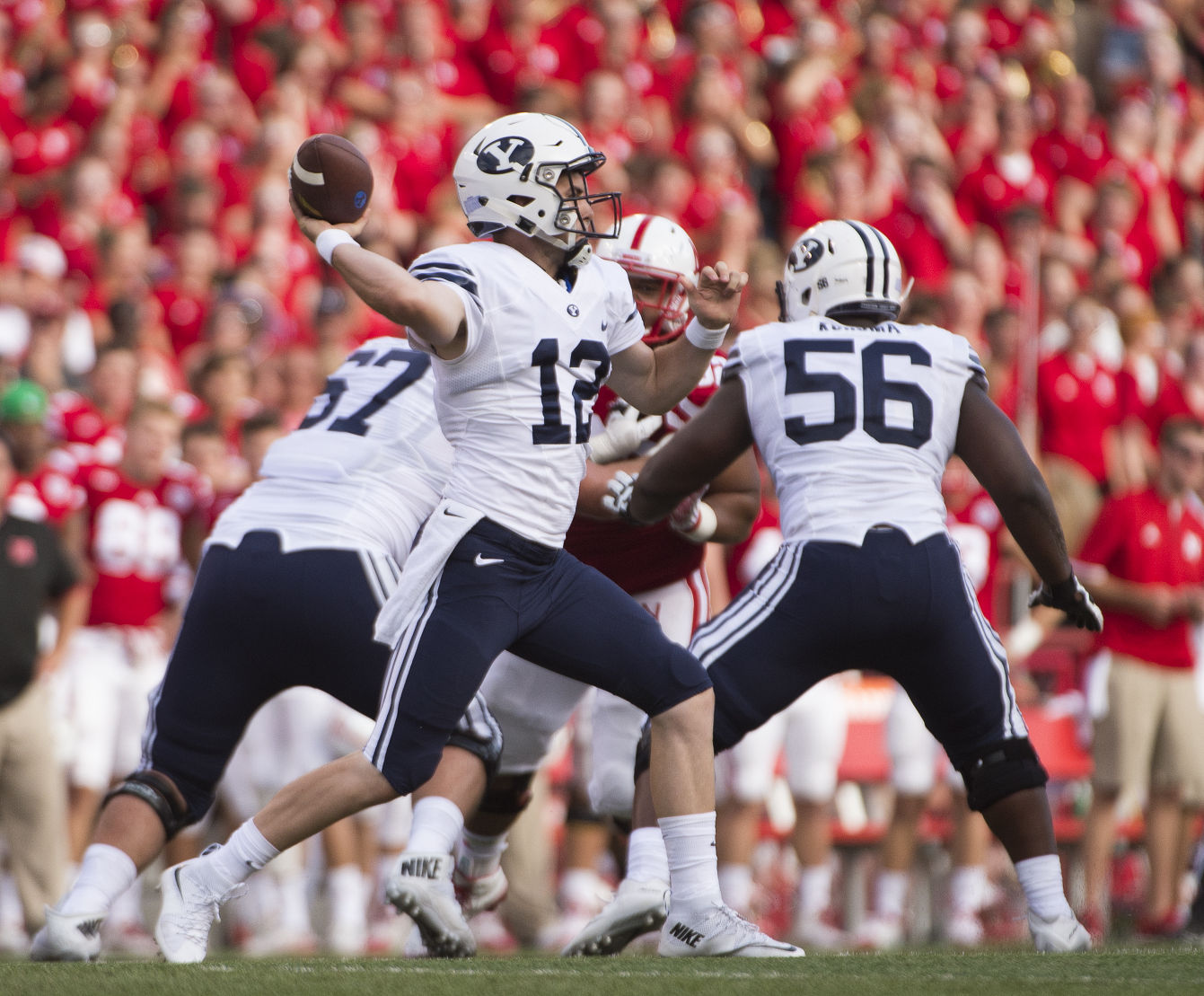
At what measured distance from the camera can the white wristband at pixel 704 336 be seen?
464cm

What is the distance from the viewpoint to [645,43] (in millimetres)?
12531

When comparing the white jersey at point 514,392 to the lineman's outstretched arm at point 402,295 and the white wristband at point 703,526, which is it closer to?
the lineman's outstretched arm at point 402,295

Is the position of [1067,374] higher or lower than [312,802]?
higher

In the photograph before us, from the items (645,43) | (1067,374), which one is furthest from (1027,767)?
(645,43)

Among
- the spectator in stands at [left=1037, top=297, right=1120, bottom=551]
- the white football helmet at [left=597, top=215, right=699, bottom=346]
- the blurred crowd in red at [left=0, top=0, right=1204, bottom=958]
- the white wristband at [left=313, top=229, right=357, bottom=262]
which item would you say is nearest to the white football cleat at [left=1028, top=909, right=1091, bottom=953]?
the white football helmet at [left=597, top=215, right=699, bottom=346]

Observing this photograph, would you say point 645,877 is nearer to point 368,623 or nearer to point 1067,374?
point 368,623

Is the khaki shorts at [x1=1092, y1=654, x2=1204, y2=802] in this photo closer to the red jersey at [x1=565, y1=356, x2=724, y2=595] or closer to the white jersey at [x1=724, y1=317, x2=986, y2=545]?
the red jersey at [x1=565, y1=356, x2=724, y2=595]

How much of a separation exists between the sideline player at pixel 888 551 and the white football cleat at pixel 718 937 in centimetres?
49

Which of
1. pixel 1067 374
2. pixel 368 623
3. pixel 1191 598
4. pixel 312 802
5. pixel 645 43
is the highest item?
pixel 645 43

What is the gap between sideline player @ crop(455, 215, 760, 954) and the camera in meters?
5.40

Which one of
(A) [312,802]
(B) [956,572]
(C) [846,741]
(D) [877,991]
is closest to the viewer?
(D) [877,991]

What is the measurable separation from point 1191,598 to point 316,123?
18.8 feet

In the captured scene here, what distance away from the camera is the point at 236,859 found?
4.29 m

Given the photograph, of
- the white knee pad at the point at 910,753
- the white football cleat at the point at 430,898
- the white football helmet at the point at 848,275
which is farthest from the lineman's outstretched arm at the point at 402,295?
the white knee pad at the point at 910,753
